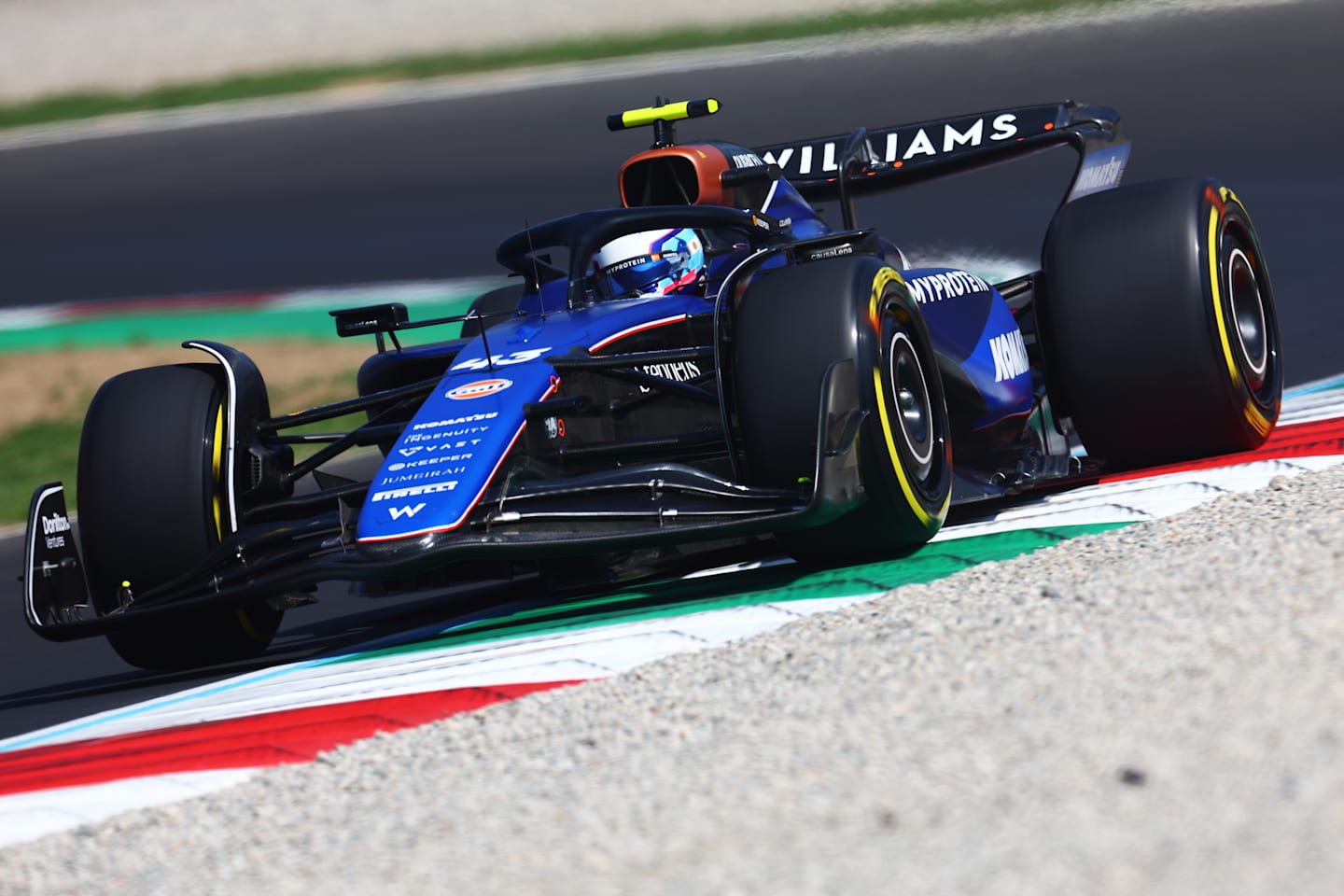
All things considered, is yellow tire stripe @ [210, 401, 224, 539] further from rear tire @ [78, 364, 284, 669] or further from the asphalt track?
the asphalt track

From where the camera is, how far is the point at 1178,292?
6074 millimetres

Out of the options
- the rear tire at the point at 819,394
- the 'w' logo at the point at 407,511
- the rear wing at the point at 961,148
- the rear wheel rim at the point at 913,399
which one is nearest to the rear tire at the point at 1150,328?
the rear wing at the point at 961,148

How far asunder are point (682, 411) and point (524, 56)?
688 inches

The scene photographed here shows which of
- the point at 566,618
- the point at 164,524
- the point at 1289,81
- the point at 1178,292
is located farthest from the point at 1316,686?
the point at 1289,81

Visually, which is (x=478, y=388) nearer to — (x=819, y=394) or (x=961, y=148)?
(x=819, y=394)

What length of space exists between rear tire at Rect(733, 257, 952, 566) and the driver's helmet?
116cm

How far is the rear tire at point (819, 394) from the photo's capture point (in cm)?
494

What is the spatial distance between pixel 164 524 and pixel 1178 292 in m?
3.49

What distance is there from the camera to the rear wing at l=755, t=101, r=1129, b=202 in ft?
23.9

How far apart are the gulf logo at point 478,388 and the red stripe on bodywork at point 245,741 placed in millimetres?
1231

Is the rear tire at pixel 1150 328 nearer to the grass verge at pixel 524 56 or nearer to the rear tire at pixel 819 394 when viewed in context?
the rear tire at pixel 819 394

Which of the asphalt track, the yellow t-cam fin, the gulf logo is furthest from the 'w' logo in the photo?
the asphalt track

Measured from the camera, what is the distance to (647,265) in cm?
633

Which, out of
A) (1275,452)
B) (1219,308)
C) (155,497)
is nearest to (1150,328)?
(1219,308)
